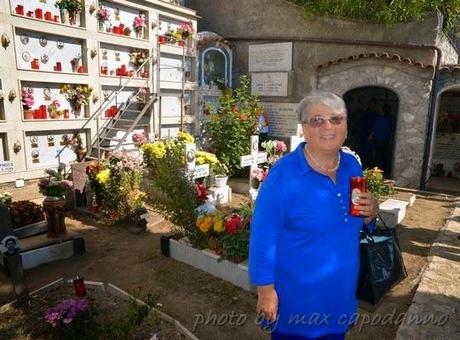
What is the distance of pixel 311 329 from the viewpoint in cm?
200

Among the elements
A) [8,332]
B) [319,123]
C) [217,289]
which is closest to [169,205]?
[217,289]

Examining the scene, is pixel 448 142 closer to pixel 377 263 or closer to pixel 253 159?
pixel 253 159

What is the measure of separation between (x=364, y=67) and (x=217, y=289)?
7325mm

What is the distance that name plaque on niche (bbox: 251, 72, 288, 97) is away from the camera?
34.4 feet

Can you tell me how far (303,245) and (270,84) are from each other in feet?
30.6

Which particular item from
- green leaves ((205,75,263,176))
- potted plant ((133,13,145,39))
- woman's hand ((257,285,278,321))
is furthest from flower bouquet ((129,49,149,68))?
woman's hand ((257,285,278,321))

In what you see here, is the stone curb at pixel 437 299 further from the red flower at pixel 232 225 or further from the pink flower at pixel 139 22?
the pink flower at pixel 139 22

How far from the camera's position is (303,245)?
6.45 feet

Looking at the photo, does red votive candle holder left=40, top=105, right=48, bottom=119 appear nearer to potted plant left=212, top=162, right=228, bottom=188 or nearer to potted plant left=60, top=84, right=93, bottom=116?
potted plant left=60, top=84, right=93, bottom=116

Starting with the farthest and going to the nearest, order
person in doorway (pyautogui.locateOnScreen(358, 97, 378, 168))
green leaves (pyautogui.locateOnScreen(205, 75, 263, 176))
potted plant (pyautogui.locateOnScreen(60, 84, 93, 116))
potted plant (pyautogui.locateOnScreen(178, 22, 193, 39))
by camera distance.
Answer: person in doorway (pyautogui.locateOnScreen(358, 97, 378, 168)), potted plant (pyautogui.locateOnScreen(178, 22, 193, 39)), green leaves (pyautogui.locateOnScreen(205, 75, 263, 176)), potted plant (pyautogui.locateOnScreen(60, 84, 93, 116))

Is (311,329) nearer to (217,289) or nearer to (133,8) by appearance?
(217,289)

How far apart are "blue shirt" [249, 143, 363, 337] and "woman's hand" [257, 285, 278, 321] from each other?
0.04m

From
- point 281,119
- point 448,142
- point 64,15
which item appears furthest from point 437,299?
point 448,142

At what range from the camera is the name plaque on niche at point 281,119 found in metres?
10.4
